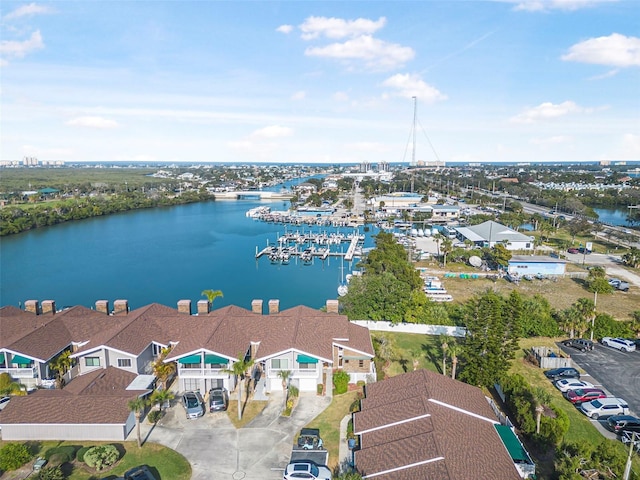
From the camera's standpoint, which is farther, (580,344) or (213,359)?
(580,344)

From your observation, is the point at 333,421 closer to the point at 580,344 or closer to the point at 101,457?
the point at 101,457

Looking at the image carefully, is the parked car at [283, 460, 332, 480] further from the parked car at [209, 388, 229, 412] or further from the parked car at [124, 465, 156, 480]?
the parked car at [209, 388, 229, 412]

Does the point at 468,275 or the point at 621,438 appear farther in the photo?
the point at 468,275

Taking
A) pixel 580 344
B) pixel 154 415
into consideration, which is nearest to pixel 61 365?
pixel 154 415

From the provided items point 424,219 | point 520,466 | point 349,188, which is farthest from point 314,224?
point 520,466

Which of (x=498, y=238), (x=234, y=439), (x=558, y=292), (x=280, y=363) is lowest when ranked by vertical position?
(x=558, y=292)

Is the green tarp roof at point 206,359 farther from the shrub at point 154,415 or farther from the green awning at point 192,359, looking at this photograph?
the shrub at point 154,415

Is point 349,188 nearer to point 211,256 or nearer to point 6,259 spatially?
point 211,256
